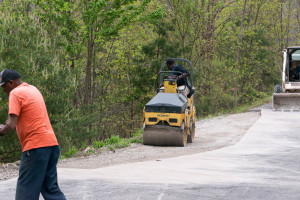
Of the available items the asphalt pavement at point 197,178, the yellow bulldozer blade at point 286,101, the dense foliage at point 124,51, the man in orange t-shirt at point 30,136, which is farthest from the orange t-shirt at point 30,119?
the yellow bulldozer blade at point 286,101

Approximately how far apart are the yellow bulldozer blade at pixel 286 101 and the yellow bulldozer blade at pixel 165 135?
12.2 m

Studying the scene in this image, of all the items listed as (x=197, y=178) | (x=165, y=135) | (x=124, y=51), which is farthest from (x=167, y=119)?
(x=124, y=51)

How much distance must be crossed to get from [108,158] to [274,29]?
32.4 meters

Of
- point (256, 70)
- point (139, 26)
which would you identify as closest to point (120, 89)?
point (139, 26)

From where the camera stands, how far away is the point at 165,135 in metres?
12.3

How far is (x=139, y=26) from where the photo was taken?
36.1 metres

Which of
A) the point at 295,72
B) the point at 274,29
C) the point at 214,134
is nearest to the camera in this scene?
the point at 214,134

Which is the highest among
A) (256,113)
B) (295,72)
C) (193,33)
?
(193,33)

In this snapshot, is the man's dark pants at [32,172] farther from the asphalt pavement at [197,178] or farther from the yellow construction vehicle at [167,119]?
the yellow construction vehicle at [167,119]

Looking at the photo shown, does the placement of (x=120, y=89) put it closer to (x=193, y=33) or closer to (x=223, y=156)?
(x=193, y=33)

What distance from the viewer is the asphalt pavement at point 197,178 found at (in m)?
6.79

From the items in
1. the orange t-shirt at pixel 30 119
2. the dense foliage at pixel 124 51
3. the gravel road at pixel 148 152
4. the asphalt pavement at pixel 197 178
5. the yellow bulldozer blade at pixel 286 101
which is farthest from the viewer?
the yellow bulldozer blade at pixel 286 101

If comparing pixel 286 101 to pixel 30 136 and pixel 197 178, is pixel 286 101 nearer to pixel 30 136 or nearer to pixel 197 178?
pixel 197 178

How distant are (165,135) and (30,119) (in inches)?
303
